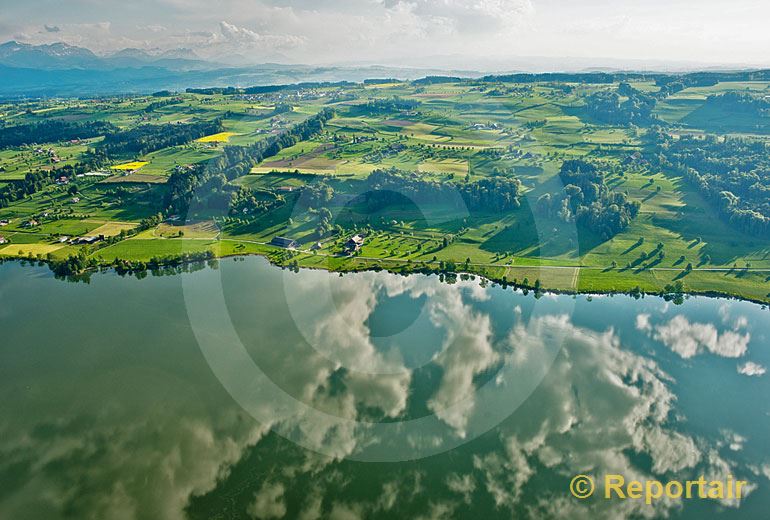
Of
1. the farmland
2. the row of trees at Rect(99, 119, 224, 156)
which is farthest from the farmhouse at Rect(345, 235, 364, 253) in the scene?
the row of trees at Rect(99, 119, 224, 156)

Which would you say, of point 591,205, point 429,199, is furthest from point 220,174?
point 591,205

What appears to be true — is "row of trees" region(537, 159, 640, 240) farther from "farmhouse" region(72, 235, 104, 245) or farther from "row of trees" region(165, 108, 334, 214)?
"farmhouse" region(72, 235, 104, 245)

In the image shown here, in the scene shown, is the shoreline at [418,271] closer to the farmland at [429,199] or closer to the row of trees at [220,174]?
the farmland at [429,199]

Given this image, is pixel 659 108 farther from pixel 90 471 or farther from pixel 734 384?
pixel 90 471

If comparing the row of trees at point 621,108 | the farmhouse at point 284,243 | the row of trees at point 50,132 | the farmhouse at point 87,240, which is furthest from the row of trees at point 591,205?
the row of trees at point 50,132

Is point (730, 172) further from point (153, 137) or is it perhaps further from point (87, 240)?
point (153, 137)
